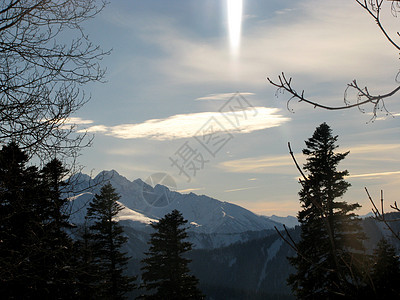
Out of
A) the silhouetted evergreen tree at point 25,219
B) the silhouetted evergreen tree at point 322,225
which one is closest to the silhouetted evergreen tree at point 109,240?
the silhouetted evergreen tree at point 322,225

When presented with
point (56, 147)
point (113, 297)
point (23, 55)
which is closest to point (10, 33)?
point (23, 55)

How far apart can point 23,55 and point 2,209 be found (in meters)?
2.36

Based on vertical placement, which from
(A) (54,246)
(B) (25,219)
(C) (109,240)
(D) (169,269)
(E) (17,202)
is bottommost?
(D) (169,269)

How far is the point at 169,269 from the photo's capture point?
75.2 feet

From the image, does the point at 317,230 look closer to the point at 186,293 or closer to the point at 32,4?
the point at 186,293

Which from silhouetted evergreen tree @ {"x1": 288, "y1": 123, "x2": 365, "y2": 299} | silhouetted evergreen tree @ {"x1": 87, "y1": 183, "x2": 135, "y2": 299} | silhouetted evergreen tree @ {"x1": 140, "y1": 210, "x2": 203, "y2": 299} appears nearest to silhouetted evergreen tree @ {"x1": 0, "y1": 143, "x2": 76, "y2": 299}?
silhouetted evergreen tree @ {"x1": 288, "y1": 123, "x2": 365, "y2": 299}

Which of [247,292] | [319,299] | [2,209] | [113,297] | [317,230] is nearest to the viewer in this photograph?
[2,209]

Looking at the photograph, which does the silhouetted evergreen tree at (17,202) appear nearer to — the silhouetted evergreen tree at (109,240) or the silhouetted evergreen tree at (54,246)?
the silhouetted evergreen tree at (54,246)

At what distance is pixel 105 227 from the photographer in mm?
23938

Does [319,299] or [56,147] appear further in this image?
[319,299]

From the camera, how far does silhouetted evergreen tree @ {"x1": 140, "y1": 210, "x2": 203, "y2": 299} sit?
878 inches

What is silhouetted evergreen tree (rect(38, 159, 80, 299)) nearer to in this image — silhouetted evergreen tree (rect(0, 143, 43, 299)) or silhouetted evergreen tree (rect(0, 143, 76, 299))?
silhouetted evergreen tree (rect(0, 143, 76, 299))

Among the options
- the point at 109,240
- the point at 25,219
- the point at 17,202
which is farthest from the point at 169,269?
the point at 17,202

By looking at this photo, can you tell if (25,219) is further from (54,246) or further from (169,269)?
(169,269)
